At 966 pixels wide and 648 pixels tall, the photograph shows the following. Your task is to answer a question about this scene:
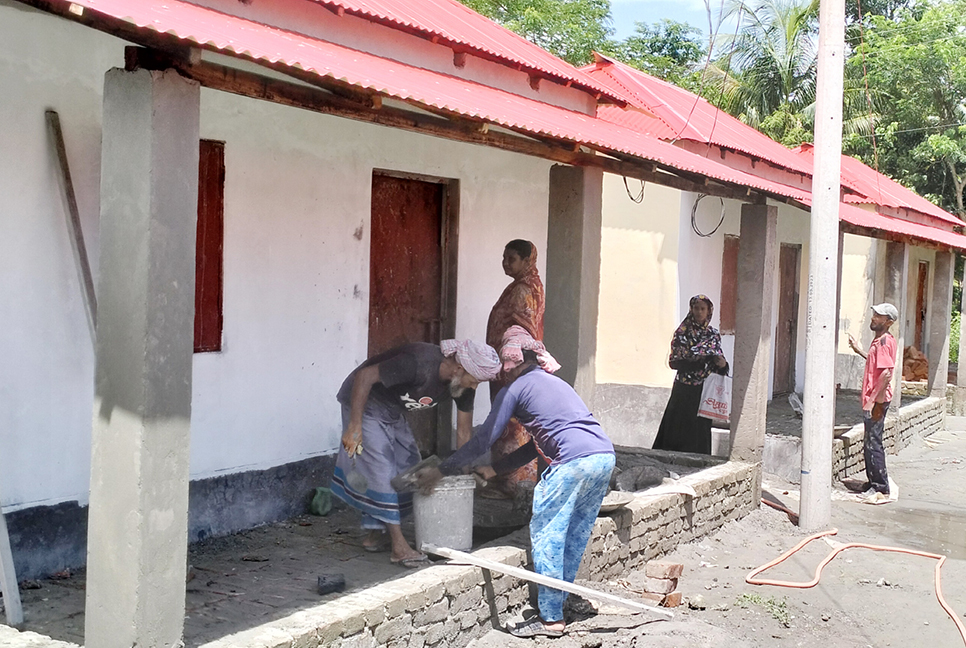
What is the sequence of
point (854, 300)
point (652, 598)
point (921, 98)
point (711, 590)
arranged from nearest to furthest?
point (652, 598) → point (711, 590) → point (854, 300) → point (921, 98)

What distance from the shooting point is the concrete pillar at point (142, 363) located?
363cm

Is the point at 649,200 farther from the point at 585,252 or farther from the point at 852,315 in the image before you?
the point at 852,315

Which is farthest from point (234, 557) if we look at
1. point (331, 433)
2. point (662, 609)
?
point (662, 609)

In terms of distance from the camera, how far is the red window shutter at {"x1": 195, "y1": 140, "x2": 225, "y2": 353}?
19.4 ft

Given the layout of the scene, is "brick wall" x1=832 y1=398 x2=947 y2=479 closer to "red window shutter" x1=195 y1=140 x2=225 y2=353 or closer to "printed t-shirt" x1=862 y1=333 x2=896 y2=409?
"printed t-shirt" x1=862 y1=333 x2=896 y2=409

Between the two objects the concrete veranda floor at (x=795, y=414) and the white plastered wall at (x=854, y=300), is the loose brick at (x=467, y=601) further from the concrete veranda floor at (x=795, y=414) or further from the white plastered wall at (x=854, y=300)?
the white plastered wall at (x=854, y=300)

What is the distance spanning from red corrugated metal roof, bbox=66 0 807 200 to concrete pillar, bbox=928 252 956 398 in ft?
33.4

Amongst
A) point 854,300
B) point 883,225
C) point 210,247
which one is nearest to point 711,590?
point 210,247

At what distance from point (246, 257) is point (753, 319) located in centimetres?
465

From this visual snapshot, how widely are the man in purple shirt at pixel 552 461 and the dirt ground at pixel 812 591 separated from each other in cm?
37

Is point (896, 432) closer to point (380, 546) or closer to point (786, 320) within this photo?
point (786, 320)

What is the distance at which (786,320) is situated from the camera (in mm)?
15445

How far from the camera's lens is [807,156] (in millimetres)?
17109

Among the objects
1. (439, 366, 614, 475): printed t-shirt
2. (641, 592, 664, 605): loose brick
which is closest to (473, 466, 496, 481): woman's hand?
(439, 366, 614, 475): printed t-shirt
